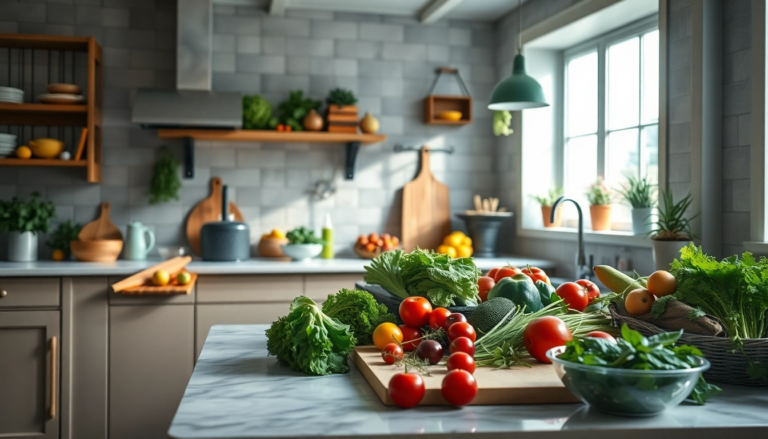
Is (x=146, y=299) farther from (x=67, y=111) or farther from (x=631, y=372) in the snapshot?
(x=631, y=372)

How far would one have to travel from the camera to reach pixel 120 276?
344 centimetres

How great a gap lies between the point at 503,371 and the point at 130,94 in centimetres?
332

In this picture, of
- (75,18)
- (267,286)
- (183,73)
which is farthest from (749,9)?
(75,18)

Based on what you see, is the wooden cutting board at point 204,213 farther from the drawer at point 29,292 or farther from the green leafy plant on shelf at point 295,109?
the drawer at point 29,292

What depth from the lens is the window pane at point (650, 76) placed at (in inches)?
127

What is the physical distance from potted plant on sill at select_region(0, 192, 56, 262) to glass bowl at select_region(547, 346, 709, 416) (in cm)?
335

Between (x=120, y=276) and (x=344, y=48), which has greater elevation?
(x=344, y=48)

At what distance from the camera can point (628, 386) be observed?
112cm

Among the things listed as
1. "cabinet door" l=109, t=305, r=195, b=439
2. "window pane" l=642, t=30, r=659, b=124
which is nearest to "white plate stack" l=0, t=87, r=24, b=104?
"cabinet door" l=109, t=305, r=195, b=439

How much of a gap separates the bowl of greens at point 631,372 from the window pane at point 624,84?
8.14 feet

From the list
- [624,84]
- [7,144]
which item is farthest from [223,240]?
[624,84]

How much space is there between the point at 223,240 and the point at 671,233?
232cm

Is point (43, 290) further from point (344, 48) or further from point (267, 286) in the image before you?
point (344, 48)

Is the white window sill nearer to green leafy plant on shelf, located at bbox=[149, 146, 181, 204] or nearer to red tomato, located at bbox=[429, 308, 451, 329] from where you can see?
red tomato, located at bbox=[429, 308, 451, 329]
